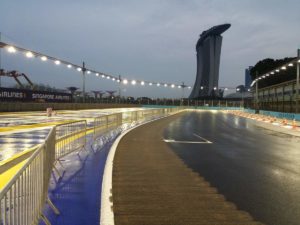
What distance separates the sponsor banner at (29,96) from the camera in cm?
4723

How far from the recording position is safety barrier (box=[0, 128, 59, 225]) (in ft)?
12.0

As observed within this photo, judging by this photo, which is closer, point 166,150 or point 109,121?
point 166,150

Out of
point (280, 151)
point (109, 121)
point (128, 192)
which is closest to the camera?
point (128, 192)

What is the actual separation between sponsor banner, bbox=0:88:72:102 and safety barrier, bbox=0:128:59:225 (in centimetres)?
4339

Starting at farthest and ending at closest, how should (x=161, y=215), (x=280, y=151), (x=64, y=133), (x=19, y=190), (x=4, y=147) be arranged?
(x=280, y=151) → (x=4, y=147) → (x=64, y=133) → (x=161, y=215) → (x=19, y=190)

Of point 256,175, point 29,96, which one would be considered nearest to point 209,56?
point 29,96

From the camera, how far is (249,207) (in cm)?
664

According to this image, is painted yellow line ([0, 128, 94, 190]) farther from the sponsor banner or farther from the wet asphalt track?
the sponsor banner

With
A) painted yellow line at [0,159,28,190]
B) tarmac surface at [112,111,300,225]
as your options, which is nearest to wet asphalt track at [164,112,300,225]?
tarmac surface at [112,111,300,225]

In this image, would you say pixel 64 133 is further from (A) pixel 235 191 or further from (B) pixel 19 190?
(B) pixel 19 190

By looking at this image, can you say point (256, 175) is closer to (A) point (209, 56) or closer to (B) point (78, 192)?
(B) point (78, 192)

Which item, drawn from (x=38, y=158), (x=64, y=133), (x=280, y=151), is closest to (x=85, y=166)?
(x=64, y=133)

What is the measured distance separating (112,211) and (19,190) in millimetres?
2272

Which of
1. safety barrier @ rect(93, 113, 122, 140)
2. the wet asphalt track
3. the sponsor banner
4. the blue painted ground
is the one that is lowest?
the wet asphalt track
